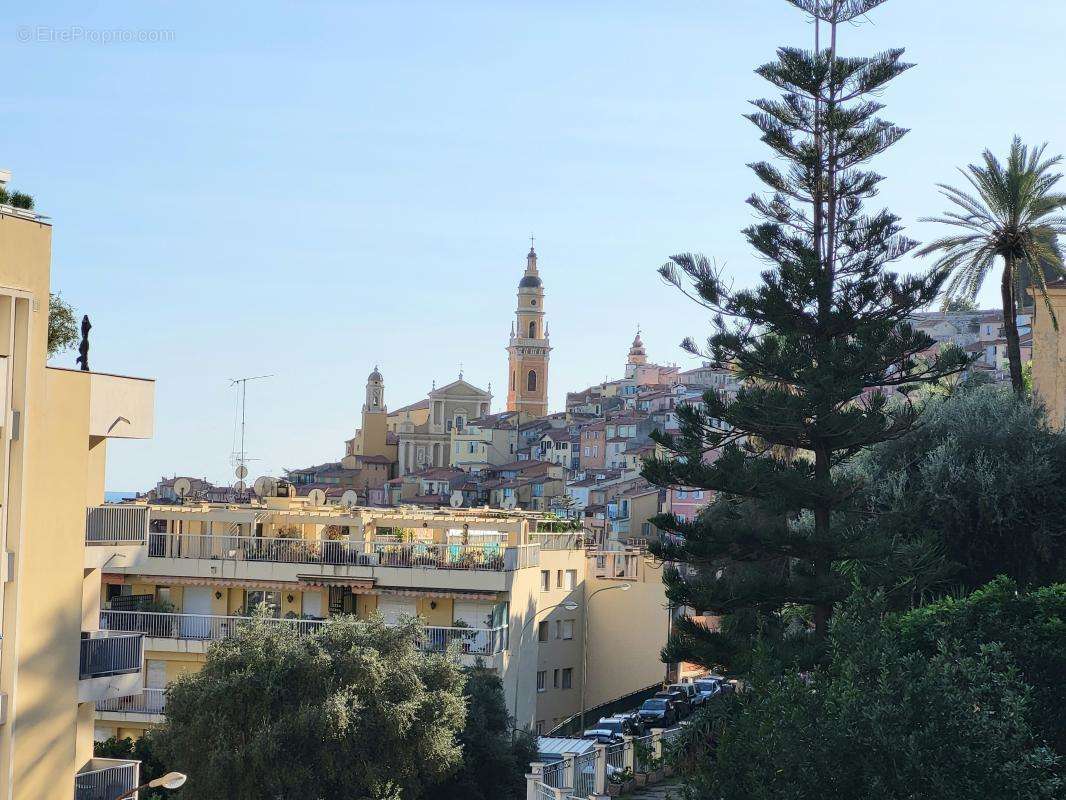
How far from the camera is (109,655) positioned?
64.2 feet

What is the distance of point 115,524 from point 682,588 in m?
10.8

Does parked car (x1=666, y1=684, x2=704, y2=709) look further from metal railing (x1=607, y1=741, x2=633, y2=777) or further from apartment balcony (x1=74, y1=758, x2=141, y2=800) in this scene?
apartment balcony (x1=74, y1=758, x2=141, y2=800)

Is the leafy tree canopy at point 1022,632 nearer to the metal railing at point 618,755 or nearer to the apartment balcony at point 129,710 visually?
the metal railing at point 618,755

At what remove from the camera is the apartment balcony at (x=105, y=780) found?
19.5m

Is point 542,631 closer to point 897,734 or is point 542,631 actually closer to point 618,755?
point 618,755

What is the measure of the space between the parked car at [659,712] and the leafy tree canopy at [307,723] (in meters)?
12.2

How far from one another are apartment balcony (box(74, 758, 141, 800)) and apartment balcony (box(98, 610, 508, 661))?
13886 millimetres

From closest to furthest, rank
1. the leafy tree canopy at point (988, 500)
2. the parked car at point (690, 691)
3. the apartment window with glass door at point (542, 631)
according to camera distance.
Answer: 1. the leafy tree canopy at point (988, 500)
2. the parked car at point (690, 691)
3. the apartment window with glass door at point (542, 631)

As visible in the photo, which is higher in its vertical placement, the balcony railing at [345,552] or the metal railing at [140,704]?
the balcony railing at [345,552]

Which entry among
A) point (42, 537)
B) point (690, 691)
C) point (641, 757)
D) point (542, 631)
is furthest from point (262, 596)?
point (42, 537)

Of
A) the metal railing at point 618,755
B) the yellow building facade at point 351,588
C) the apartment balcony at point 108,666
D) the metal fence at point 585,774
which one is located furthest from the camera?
the yellow building facade at point 351,588

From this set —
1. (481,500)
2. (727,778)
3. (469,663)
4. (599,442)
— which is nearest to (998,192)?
(469,663)

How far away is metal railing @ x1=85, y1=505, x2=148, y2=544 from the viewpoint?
20344mm

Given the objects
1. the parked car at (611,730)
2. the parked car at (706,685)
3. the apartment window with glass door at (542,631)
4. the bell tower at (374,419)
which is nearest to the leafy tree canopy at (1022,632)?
the parked car at (611,730)
